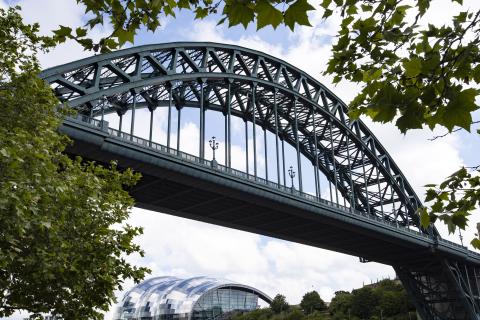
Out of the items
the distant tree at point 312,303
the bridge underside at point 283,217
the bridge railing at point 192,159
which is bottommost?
the distant tree at point 312,303

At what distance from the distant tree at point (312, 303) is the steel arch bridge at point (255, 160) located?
64.9ft

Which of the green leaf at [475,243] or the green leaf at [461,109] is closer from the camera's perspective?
the green leaf at [461,109]

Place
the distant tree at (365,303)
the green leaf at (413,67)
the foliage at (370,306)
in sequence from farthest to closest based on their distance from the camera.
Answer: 1. the distant tree at (365,303)
2. the foliage at (370,306)
3. the green leaf at (413,67)

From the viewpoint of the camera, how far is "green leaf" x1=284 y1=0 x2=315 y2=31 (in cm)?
396

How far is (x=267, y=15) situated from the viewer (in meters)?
3.99

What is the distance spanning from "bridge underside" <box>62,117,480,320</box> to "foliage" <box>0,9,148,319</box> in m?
15.0

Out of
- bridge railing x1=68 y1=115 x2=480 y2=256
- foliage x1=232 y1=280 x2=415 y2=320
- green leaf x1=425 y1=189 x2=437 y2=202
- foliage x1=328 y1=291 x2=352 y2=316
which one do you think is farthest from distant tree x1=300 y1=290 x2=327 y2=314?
green leaf x1=425 y1=189 x2=437 y2=202

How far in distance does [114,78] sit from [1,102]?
1019 inches

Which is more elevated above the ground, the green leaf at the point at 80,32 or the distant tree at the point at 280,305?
the distant tree at the point at 280,305

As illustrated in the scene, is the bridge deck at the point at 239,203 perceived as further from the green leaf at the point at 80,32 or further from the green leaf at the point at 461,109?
the green leaf at the point at 461,109

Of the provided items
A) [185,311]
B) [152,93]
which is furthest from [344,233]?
[185,311]

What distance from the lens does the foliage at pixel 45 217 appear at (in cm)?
1055

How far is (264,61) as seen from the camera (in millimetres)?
52906

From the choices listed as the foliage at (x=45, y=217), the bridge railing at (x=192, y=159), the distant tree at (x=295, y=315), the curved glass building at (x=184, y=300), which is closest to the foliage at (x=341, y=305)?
the distant tree at (x=295, y=315)
